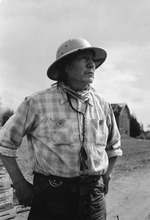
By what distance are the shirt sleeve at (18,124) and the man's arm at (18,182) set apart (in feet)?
0.28

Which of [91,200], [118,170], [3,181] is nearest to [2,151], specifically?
[91,200]

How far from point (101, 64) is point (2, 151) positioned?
4.62 ft

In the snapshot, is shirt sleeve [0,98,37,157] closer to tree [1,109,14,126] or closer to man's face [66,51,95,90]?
man's face [66,51,95,90]

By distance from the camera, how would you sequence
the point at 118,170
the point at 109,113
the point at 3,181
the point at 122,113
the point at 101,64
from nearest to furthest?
the point at 109,113
the point at 101,64
the point at 3,181
the point at 118,170
the point at 122,113

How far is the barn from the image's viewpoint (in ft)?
158

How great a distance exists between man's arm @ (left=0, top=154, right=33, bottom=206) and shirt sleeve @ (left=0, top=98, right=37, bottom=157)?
9 cm

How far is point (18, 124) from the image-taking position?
8.10 ft

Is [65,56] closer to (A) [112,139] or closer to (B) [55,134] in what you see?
(B) [55,134]

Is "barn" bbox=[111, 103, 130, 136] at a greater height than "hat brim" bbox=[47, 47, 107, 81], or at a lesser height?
lesser

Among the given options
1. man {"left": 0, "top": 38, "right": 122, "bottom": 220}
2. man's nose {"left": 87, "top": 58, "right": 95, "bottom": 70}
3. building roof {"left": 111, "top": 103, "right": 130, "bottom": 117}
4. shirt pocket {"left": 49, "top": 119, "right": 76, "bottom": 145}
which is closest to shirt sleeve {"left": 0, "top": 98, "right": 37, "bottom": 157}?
man {"left": 0, "top": 38, "right": 122, "bottom": 220}

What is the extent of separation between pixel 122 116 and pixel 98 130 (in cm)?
4828

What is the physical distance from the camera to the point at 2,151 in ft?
7.89

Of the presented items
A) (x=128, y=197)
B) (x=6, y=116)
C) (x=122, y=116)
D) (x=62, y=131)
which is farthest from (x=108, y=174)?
(x=122, y=116)

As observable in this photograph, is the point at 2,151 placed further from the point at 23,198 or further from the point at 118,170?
the point at 118,170
